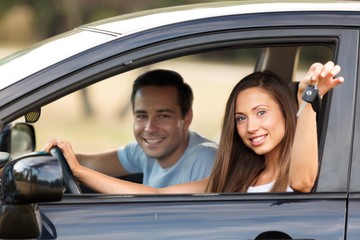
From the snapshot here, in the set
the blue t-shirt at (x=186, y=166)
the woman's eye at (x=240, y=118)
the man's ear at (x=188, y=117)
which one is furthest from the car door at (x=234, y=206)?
the man's ear at (x=188, y=117)

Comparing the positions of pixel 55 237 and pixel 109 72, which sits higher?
pixel 109 72

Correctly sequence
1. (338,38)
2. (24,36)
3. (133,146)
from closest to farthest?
(338,38)
(133,146)
(24,36)

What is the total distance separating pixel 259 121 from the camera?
11.8ft

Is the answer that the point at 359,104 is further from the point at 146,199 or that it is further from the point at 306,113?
the point at 146,199

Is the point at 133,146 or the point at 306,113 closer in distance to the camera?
the point at 306,113

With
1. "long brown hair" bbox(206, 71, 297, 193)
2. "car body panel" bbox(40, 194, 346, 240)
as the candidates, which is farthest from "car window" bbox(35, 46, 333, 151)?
"car body panel" bbox(40, 194, 346, 240)

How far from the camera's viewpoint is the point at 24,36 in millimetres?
18125

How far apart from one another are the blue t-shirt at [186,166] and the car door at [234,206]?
0.71 m

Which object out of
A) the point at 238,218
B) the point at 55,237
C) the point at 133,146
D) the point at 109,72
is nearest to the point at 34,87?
the point at 109,72

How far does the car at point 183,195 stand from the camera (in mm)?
3150

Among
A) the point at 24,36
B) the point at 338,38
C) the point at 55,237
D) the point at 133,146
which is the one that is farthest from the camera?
the point at 24,36

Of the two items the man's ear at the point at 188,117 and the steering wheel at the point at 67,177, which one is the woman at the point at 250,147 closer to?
the steering wheel at the point at 67,177

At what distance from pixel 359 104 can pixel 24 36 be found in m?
15.2

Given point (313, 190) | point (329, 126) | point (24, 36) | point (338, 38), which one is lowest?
point (313, 190)
